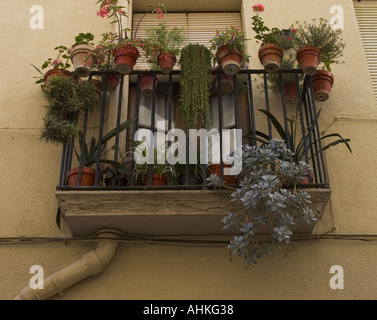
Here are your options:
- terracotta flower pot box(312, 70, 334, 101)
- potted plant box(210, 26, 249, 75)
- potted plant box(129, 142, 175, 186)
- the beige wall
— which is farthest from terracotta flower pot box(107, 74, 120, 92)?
terracotta flower pot box(312, 70, 334, 101)

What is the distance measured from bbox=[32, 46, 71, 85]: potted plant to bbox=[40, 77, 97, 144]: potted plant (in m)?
0.20

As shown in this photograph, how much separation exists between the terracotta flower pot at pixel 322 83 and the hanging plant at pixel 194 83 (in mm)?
1064

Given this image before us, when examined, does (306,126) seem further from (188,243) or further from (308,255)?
(188,243)

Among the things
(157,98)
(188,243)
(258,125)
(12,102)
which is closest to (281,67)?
(258,125)

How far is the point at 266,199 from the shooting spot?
170 inches

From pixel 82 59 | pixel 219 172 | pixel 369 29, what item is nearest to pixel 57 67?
pixel 82 59

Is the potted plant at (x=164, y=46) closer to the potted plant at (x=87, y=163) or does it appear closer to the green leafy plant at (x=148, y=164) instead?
the potted plant at (x=87, y=163)

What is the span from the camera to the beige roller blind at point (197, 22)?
22.9ft

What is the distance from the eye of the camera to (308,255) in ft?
16.6

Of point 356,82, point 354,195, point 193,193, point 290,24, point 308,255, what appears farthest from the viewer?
point 290,24

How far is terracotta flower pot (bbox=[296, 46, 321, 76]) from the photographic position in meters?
5.42

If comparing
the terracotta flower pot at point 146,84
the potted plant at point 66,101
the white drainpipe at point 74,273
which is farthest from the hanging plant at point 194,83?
the white drainpipe at point 74,273

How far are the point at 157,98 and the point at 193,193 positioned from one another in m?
1.87

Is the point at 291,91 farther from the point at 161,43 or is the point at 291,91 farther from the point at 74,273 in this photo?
the point at 74,273
